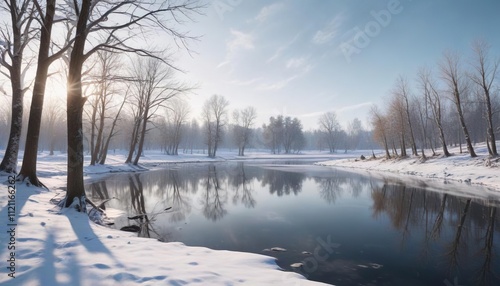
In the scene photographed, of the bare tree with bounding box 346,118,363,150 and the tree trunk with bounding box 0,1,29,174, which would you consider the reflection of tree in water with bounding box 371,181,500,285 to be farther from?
the bare tree with bounding box 346,118,363,150

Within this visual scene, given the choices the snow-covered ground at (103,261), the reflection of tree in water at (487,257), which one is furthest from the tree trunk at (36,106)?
the reflection of tree in water at (487,257)

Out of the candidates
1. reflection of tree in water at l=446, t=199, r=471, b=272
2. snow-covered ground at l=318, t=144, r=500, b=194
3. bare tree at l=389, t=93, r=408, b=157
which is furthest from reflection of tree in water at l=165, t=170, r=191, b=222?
bare tree at l=389, t=93, r=408, b=157

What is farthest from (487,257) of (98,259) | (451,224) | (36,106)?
(36,106)

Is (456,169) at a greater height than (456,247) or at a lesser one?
greater

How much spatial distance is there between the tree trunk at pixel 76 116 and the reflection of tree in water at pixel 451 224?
10866mm

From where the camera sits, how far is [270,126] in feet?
329

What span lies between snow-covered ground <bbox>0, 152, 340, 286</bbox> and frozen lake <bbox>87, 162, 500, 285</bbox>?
139 cm

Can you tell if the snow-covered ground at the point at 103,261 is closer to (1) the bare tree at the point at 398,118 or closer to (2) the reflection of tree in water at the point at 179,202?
(2) the reflection of tree in water at the point at 179,202

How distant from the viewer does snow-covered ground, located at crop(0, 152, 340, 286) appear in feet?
12.6

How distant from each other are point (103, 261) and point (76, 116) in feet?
19.7

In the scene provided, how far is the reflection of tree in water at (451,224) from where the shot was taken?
20.6 ft

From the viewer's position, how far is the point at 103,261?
4.49 m

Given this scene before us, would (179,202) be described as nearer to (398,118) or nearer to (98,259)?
(98,259)

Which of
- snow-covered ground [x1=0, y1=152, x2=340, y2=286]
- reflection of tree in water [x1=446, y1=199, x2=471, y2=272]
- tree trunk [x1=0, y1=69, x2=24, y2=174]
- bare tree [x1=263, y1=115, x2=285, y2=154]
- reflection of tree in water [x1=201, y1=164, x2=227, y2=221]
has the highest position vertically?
bare tree [x1=263, y1=115, x2=285, y2=154]
